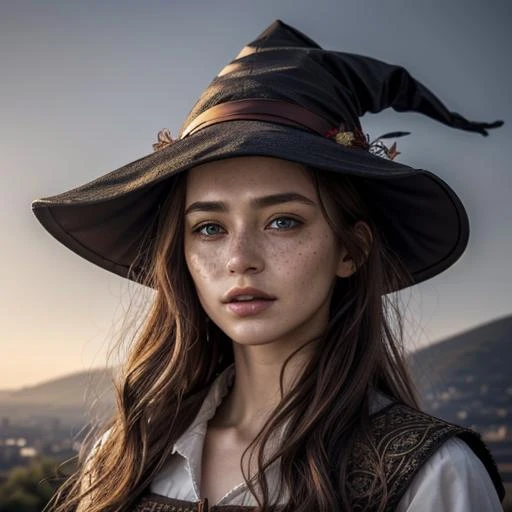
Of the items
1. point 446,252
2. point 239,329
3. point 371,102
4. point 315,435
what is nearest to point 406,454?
point 315,435

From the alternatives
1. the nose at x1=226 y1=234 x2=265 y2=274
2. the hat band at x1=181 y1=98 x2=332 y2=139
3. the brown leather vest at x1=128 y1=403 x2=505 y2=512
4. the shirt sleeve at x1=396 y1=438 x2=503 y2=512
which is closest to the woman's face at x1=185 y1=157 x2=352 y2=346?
the nose at x1=226 y1=234 x2=265 y2=274

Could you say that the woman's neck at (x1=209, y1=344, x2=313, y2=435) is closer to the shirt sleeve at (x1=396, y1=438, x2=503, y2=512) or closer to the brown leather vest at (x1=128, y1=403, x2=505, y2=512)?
the brown leather vest at (x1=128, y1=403, x2=505, y2=512)

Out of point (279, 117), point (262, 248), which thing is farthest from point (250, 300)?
point (279, 117)

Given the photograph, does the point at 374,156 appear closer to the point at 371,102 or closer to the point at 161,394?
the point at 371,102

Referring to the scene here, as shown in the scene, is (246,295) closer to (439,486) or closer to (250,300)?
(250,300)

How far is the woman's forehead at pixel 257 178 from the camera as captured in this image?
2320 millimetres

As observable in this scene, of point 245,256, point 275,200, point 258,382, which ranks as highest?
point 275,200

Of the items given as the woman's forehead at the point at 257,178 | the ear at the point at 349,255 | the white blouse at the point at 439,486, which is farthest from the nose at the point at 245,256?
the white blouse at the point at 439,486

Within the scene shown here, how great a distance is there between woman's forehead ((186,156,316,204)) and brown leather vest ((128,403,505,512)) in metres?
0.54

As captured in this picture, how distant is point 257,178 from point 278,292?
266 millimetres

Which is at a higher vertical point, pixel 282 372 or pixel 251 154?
pixel 251 154

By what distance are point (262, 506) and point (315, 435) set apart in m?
0.19

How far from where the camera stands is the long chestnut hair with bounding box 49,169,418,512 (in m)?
2.25

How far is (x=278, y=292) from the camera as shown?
229 centimetres
